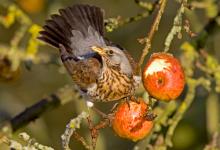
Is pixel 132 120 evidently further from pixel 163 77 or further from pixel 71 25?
pixel 71 25

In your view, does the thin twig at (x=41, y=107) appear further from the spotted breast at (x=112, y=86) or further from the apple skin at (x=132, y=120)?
the apple skin at (x=132, y=120)

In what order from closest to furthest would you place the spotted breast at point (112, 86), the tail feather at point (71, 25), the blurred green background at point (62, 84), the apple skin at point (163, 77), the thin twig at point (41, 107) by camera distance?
the apple skin at point (163, 77), the spotted breast at point (112, 86), the tail feather at point (71, 25), the thin twig at point (41, 107), the blurred green background at point (62, 84)

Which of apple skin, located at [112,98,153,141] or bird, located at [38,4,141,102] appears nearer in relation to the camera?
apple skin, located at [112,98,153,141]

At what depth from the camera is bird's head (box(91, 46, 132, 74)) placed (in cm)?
326

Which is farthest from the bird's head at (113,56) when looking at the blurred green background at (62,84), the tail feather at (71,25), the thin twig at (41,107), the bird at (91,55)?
the blurred green background at (62,84)

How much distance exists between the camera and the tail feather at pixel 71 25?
394 cm

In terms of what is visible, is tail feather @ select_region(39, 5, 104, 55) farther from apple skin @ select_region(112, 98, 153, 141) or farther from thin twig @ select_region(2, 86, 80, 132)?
apple skin @ select_region(112, 98, 153, 141)

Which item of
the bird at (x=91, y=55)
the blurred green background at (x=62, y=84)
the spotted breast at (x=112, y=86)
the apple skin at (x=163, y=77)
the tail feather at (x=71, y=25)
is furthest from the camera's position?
the blurred green background at (x=62, y=84)

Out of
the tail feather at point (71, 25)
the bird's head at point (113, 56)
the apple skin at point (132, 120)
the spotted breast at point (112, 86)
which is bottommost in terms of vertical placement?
the apple skin at point (132, 120)

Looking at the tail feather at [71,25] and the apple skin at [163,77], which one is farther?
the tail feather at [71,25]

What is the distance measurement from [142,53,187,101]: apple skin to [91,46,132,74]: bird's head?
1.75 ft

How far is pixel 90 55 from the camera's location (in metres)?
3.90

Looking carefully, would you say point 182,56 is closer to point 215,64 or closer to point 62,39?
point 215,64

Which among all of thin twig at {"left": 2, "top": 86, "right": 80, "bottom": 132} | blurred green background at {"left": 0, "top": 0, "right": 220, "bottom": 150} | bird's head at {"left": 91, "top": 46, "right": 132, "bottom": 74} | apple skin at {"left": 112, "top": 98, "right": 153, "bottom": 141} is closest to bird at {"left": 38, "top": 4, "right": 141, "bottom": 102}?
bird's head at {"left": 91, "top": 46, "right": 132, "bottom": 74}
